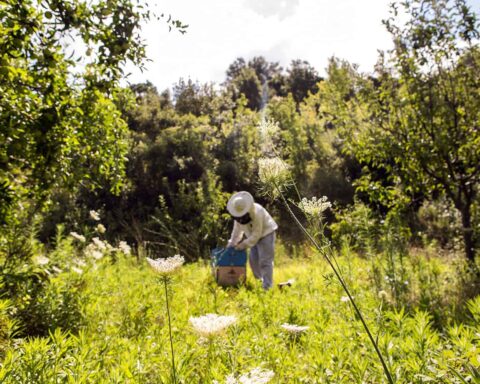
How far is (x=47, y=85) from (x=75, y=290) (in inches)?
74.2

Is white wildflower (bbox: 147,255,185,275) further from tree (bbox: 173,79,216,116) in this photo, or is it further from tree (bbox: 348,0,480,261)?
tree (bbox: 173,79,216,116)

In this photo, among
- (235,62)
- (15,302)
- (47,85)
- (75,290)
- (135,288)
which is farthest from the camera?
(235,62)

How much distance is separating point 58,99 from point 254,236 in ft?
12.2

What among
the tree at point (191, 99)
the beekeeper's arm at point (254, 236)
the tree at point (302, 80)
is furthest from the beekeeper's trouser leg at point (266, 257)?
the tree at point (302, 80)

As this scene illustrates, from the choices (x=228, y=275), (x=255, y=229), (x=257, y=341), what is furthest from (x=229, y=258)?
(x=257, y=341)

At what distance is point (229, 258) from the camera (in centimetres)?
606

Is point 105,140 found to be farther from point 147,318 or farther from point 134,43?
point 147,318

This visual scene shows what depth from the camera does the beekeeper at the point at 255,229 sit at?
20.7 ft

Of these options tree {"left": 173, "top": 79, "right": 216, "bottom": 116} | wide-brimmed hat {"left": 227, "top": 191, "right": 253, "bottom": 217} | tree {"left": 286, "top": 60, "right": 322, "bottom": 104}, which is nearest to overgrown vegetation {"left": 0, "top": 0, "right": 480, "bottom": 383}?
wide-brimmed hat {"left": 227, "top": 191, "right": 253, "bottom": 217}

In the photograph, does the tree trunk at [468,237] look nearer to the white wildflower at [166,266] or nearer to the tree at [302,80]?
the white wildflower at [166,266]

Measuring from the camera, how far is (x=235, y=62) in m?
33.7

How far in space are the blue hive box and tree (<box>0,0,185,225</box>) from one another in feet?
8.01

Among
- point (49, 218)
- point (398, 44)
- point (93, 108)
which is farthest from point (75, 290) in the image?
point (49, 218)

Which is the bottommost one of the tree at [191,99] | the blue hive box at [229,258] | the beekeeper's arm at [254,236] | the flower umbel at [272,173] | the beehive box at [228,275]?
the beehive box at [228,275]
